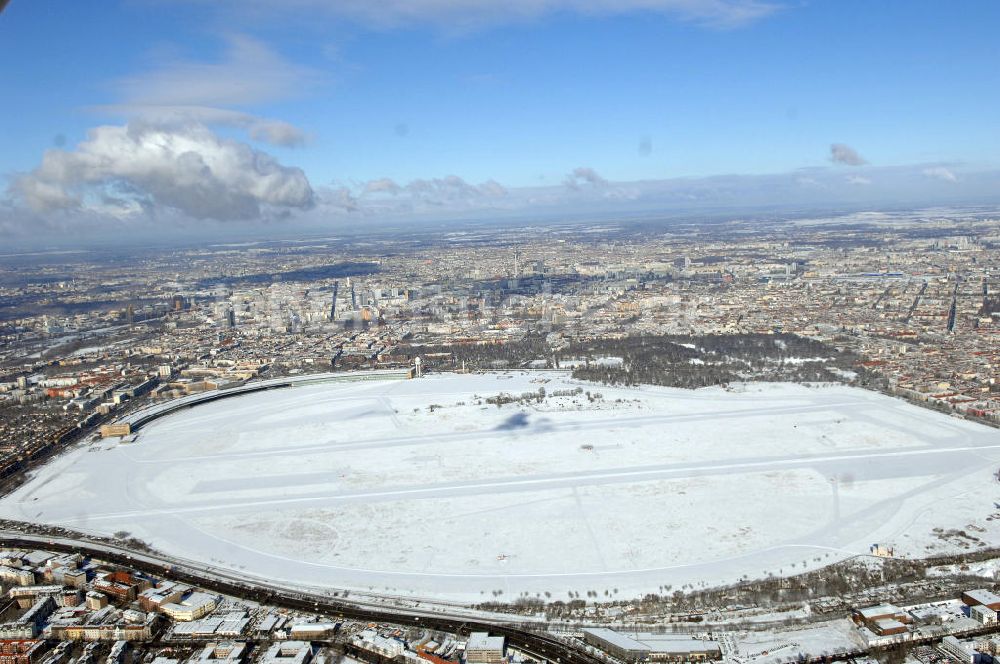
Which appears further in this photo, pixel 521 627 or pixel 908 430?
pixel 908 430

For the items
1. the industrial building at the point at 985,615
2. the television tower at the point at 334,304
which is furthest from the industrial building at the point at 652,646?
the television tower at the point at 334,304

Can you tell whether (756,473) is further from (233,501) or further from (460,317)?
(460,317)

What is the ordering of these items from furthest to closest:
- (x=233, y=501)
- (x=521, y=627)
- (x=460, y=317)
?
(x=460, y=317), (x=233, y=501), (x=521, y=627)

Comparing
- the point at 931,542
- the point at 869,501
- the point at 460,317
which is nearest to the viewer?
the point at 931,542

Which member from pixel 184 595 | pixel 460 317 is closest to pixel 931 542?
pixel 184 595

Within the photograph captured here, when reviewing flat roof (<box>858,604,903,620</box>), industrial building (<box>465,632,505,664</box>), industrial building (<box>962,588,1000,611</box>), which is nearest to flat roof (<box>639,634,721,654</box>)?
industrial building (<box>465,632,505,664</box>)

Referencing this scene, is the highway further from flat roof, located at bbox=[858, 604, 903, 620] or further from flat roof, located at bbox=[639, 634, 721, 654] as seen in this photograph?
flat roof, located at bbox=[858, 604, 903, 620]

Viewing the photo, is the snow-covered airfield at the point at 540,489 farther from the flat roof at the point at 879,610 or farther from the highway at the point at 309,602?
the flat roof at the point at 879,610

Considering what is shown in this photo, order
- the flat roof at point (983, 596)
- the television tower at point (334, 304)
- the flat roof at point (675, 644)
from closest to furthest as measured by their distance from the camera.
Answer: the flat roof at point (675, 644), the flat roof at point (983, 596), the television tower at point (334, 304)
